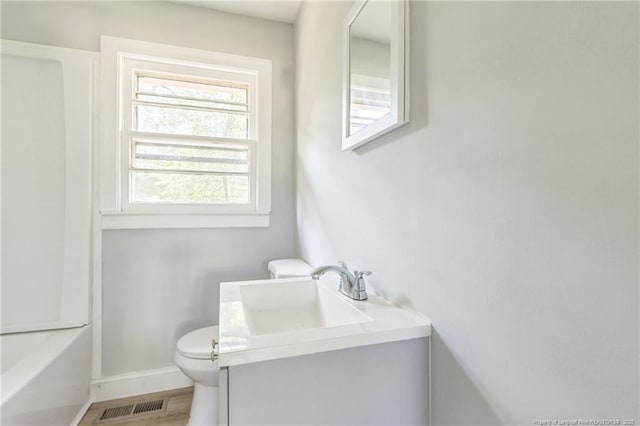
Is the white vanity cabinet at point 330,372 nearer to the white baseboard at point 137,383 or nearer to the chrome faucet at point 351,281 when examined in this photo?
the chrome faucet at point 351,281

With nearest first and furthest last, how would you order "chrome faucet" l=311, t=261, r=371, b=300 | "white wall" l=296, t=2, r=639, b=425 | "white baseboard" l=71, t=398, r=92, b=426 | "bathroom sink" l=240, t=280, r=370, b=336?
"white wall" l=296, t=2, r=639, b=425 < "chrome faucet" l=311, t=261, r=371, b=300 < "bathroom sink" l=240, t=280, r=370, b=336 < "white baseboard" l=71, t=398, r=92, b=426

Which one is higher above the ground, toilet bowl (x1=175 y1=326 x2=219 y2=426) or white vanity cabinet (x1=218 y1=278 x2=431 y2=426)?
white vanity cabinet (x1=218 y1=278 x2=431 y2=426)

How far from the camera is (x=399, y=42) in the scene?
89cm

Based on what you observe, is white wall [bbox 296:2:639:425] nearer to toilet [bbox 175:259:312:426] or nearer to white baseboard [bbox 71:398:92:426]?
toilet [bbox 175:259:312:426]

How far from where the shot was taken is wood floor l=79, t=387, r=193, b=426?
5.21 ft

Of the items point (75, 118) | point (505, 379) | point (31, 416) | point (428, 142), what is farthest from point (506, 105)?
point (75, 118)

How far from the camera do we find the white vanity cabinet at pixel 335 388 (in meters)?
0.67

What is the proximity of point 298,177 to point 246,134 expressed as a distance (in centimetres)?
48

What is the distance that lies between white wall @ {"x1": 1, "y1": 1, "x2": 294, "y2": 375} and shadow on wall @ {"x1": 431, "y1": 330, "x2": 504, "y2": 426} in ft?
4.77

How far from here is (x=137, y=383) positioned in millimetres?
1813

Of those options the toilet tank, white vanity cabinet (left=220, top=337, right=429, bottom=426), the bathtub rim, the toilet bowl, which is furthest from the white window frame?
white vanity cabinet (left=220, top=337, right=429, bottom=426)

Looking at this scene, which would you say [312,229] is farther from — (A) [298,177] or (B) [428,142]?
(B) [428,142]

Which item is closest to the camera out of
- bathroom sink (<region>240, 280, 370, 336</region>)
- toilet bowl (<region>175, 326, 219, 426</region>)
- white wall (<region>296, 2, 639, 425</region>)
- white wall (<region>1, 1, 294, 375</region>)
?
white wall (<region>296, 2, 639, 425</region>)

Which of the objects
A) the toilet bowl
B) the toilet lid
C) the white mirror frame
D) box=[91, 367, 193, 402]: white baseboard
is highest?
the white mirror frame
